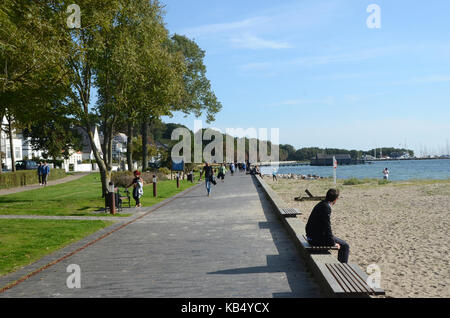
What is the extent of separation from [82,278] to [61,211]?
390 inches

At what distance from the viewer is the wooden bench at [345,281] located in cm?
526

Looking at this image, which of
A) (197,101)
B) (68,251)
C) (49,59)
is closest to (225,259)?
(68,251)

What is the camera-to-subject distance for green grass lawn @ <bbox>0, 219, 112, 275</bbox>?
28.2 ft

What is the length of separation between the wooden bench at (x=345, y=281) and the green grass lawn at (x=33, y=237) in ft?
17.4

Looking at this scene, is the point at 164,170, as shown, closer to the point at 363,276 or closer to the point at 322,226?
the point at 322,226

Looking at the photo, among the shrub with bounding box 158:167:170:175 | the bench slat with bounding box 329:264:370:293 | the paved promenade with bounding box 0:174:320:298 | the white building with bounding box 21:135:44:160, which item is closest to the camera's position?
the bench slat with bounding box 329:264:370:293

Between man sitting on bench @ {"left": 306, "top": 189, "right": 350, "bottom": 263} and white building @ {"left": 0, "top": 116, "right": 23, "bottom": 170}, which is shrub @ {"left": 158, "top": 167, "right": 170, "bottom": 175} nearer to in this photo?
white building @ {"left": 0, "top": 116, "right": 23, "bottom": 170}

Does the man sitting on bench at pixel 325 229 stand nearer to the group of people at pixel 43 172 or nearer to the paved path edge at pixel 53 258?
the paved path edge at pixel 53 258

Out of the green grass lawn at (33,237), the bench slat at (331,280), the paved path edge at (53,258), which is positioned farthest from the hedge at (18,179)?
the bench slat at (331,280)

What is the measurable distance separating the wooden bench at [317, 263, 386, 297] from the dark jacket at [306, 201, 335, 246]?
36.6 inches

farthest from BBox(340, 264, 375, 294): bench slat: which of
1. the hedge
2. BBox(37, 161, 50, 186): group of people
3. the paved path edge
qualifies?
BBox(37, 161, 50, 186): group of people

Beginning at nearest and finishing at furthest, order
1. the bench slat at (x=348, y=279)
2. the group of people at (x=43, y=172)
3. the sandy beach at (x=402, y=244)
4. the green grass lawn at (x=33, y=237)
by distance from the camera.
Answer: the bench slat at (x=348, y=279)
the sandy beach at (x=402, y=244)
the green grass lawn at (x=33, y=237)
the group of people at (x=43, y=172)
